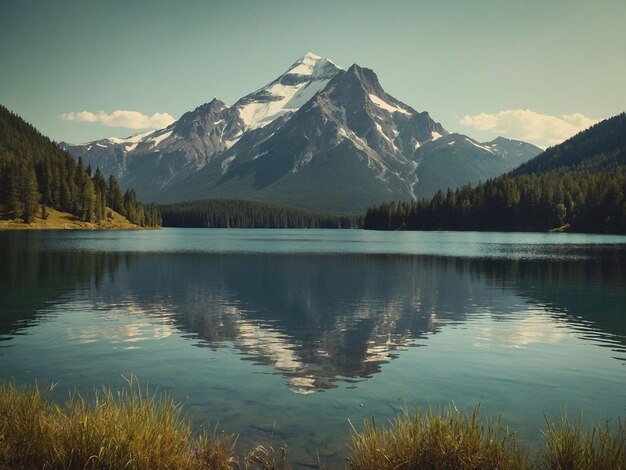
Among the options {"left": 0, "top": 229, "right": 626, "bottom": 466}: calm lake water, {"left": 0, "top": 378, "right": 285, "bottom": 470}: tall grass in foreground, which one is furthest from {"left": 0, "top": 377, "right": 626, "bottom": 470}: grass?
{"left": 0, "top": 229, "right": 626, "bottom": 466}: calm lake water

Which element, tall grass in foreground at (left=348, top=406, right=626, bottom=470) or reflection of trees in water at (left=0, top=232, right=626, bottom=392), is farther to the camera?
reflection of trees in water at (left=0, top=232, right=626, bottom=392)

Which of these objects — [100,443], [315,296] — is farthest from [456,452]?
[315,296]

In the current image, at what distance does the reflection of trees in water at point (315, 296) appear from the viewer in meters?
30.3

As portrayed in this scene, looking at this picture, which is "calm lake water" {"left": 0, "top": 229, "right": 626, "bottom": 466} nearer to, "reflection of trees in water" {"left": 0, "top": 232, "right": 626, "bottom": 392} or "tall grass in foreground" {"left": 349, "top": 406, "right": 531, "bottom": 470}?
"reflection of trees in water" {"left": 0, "top": 232, "right": 626, "bottom": 392}

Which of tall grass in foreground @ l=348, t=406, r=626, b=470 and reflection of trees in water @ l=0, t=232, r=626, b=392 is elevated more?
tall grass in foreground @ l=348, t=406, r=626, b=470

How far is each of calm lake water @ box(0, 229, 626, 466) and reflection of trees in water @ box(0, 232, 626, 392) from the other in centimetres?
23

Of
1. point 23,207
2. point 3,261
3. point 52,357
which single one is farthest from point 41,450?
point 23,207

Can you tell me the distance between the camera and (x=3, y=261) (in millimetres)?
70500

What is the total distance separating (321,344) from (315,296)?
65.9 feet

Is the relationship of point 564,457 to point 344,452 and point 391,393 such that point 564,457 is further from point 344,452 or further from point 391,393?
point 391,393

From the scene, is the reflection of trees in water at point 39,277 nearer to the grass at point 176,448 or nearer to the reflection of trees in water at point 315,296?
the reflection of trees in water at point 315,296

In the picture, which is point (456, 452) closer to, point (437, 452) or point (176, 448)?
point (437, 452)

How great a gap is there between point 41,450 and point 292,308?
32.0m

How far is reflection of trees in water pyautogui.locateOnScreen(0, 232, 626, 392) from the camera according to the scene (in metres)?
30.3
